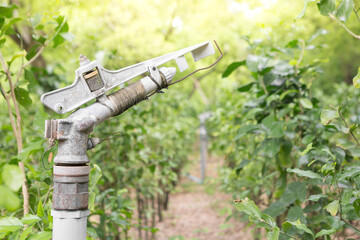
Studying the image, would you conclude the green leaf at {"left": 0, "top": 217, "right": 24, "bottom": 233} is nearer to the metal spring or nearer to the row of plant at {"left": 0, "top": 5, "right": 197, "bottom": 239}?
the row of plant at {"left": 0, "top": 5, "right": 197, "bottom": 239}

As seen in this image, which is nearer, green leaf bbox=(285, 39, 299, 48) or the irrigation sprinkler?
the irrigation sprinkler

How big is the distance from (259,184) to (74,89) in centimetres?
238

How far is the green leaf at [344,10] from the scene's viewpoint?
1.18 metres

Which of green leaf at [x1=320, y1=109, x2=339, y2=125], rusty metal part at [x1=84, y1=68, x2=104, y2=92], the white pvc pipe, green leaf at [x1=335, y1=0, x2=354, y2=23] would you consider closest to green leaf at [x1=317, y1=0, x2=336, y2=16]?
green leaf at [x1=335, y1=0, x2=354, y2=23]

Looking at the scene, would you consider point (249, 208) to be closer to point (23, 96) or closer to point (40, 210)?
point (40, 210)

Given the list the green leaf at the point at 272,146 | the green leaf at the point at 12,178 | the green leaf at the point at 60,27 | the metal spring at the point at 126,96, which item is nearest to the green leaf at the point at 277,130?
the green leaf at the point at 272,146

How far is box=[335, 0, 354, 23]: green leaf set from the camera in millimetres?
1185

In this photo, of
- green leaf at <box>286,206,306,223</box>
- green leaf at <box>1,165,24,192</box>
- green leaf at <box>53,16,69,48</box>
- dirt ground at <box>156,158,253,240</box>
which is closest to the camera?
green leaf at <box>1,165,24,192</box>

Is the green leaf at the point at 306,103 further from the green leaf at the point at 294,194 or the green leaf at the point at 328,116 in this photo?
the green leaf at the point at 328,116

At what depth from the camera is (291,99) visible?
214 cm

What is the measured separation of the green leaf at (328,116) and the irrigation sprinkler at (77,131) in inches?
26.7

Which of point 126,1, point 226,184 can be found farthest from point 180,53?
Result: point 126,1

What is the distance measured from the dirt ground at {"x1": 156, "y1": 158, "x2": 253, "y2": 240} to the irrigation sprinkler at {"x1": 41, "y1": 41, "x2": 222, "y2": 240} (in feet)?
8.16

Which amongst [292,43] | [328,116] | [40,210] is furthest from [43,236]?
[292,43]
